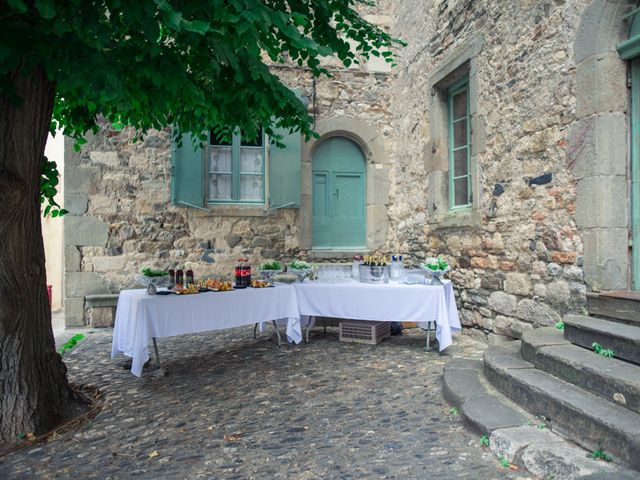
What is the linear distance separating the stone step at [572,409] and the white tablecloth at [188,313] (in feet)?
7.31

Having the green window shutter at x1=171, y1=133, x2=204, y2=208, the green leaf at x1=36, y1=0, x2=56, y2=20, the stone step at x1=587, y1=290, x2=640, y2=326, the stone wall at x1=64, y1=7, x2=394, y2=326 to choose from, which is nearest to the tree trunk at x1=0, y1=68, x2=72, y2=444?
the green leaf at x1=36, y1=0, x2=56, y2=20

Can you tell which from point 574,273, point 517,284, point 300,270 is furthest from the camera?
point 300,270

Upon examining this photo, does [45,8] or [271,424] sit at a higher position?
[45,8]

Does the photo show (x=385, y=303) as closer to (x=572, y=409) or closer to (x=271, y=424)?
(x=271, y=424)

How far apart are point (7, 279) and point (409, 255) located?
5.19 metres

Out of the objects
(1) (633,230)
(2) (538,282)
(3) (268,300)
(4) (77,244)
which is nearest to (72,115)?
(3) (268,300)

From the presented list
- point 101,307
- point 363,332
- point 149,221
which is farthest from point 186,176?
point 363,332

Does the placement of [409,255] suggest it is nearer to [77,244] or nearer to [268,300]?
[268,300]

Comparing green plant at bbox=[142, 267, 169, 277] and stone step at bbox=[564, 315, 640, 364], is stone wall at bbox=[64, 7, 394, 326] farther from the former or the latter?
stone step at bbox=[564, 315, 640, 364]

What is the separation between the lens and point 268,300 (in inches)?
192

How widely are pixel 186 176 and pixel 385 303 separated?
11.3 ft

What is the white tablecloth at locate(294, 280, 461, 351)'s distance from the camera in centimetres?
475

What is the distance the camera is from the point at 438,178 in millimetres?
6145

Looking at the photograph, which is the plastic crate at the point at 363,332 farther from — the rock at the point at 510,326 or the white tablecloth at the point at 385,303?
the rock at the point at 510,326
